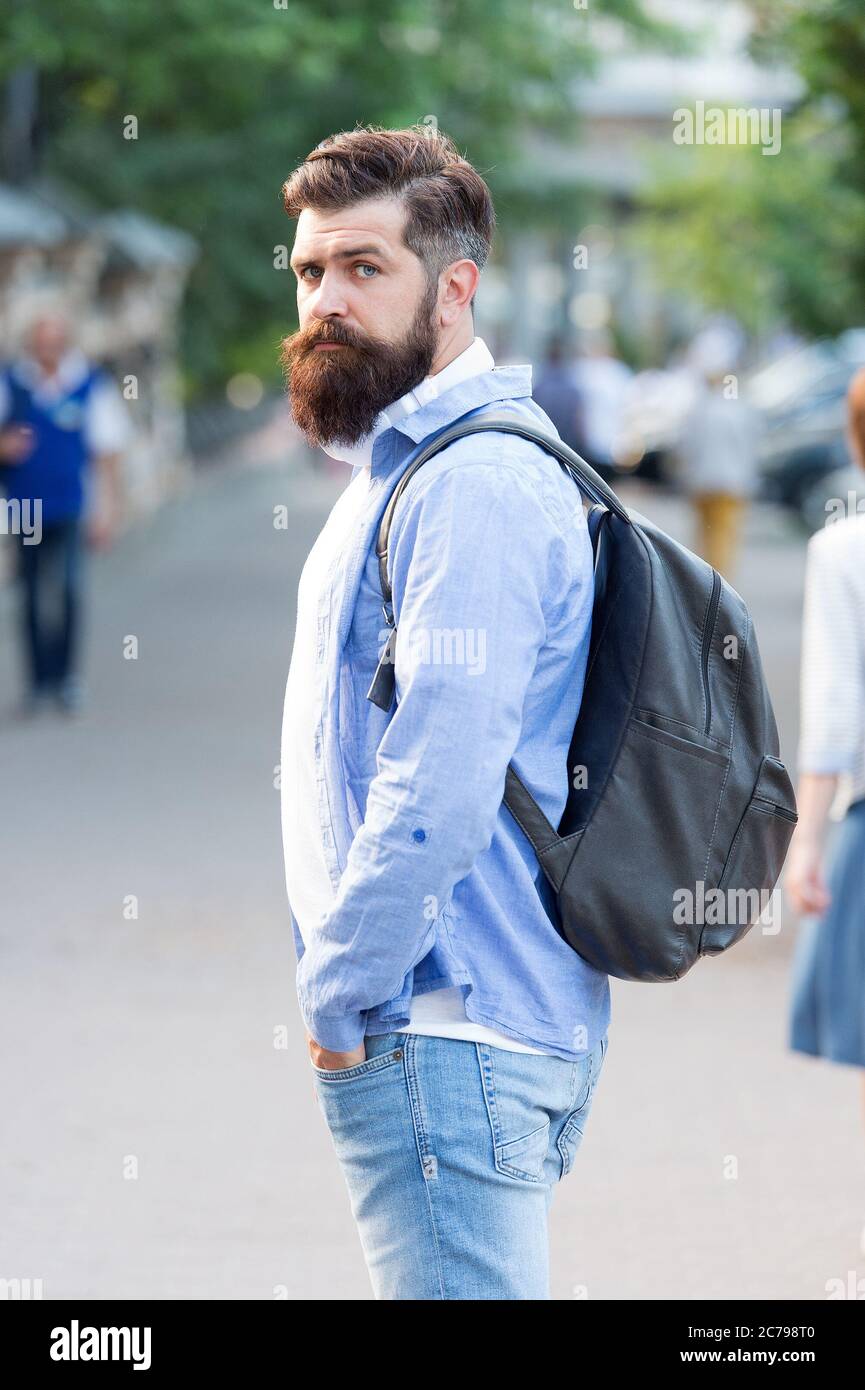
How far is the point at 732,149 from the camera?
148 ft

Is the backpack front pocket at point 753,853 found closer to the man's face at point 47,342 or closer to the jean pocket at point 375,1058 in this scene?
the jean pocket at point 375,1058

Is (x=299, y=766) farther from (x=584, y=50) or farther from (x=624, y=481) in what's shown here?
(x=624, y=481)

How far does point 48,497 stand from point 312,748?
30.5 ft

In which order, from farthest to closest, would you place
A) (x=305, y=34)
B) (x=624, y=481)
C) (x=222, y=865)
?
(x=624, y=481)
(x=305, y=34)
(x=222, y=865)

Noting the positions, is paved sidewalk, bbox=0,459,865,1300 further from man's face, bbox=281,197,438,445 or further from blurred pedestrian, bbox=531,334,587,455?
blurred pedestrian, bbox=531,334,587,455

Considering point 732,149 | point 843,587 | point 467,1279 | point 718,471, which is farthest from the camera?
point 732,149

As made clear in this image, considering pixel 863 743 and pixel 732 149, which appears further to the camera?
pixel 732 149

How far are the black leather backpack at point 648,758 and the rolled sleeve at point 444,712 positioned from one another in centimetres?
10

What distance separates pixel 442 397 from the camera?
2.51 meters

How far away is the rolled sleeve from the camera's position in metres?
2.30

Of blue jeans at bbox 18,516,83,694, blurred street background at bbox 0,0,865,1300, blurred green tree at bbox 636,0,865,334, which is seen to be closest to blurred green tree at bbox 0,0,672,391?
blurred street background at bbox 0,0,865,1300

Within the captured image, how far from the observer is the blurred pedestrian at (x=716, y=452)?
16.2 meters

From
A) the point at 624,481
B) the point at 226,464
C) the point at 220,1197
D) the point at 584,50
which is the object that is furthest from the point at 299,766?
the point at 226,464

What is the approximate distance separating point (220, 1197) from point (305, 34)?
1206 cm
